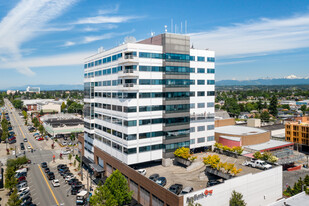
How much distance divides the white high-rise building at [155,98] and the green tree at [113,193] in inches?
352

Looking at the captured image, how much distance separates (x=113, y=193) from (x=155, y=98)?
2594cm

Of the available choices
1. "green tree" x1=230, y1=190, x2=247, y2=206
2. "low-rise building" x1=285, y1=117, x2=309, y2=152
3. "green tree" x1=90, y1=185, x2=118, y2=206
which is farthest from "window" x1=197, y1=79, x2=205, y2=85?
"low-rise building" x1=285, y1=117, x2=309, y2=152

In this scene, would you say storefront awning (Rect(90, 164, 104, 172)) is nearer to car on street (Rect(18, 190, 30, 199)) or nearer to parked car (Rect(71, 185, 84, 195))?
parked car (Rect(71, 185, 84, 195))

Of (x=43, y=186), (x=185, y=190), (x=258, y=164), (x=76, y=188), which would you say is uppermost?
(x=258, y=164)

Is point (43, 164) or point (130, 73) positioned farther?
point (43, 164)

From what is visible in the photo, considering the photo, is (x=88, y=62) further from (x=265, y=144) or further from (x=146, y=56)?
(x=265, y=144)

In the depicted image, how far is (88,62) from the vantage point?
290ft

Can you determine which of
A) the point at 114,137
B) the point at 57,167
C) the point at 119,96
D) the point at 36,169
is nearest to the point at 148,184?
the point at 114,137

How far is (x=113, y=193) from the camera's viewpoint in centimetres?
5153

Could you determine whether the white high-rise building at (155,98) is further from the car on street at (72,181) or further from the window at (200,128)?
the car on street at (72,181)

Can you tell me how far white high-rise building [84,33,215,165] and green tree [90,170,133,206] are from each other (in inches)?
352

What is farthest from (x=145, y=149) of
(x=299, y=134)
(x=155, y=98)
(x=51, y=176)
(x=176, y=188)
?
(x=299, y=134)

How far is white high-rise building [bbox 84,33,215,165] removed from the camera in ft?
201

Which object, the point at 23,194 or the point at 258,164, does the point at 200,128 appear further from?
Answer: the point at 23,194
